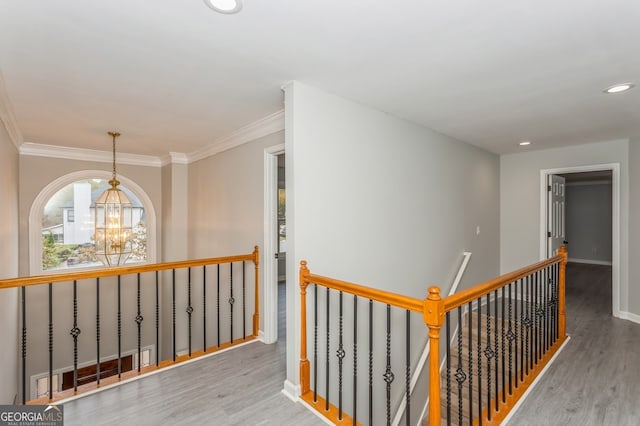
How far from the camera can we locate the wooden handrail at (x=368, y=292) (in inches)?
63.7

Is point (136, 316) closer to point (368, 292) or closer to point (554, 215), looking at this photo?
point (368, 292)

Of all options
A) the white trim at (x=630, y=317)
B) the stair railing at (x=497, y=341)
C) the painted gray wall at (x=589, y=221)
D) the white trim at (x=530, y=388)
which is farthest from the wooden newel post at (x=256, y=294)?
the painted gray wall at (x=589, y=221)

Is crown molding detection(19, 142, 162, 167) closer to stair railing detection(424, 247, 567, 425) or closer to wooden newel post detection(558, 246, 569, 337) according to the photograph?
stair railing detection(424, 247, 567, 425)

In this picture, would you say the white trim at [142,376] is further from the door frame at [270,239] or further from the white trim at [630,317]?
the white trim at [630,317]

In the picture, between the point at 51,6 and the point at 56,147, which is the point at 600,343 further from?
the point at 56,147

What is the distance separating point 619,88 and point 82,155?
242 inches

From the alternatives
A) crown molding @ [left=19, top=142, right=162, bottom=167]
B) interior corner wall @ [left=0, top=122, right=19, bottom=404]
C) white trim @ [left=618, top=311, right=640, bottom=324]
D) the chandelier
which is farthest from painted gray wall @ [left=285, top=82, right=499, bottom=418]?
crown molding @ [left=19, top=142, right=162, bottom=167]

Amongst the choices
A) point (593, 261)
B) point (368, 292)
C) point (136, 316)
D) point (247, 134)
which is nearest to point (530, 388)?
point (368, 292)

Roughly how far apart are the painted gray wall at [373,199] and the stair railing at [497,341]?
792 millimetres

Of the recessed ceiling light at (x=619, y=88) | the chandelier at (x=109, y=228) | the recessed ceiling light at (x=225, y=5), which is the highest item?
the recessed ceiling light at (x=225, y=5)

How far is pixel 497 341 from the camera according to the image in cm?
220

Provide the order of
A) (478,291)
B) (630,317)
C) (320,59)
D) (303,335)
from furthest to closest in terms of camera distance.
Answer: (630,317) → (303,335) → (320,59) → (478,291)

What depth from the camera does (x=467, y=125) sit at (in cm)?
348

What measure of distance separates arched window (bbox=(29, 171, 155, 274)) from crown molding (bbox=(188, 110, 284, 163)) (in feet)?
5.08
